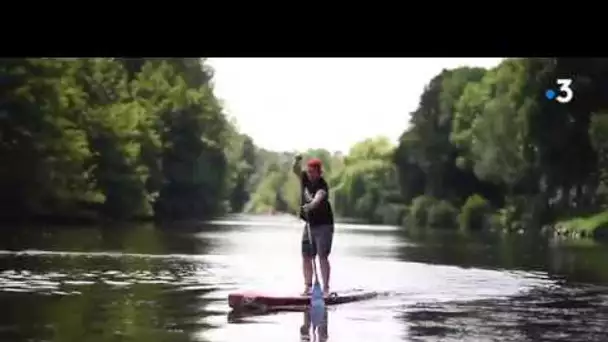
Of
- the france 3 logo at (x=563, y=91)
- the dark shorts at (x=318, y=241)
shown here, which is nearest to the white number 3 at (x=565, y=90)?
the france 3 logo at (x=563, y=91)

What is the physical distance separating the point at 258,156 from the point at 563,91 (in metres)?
1.78

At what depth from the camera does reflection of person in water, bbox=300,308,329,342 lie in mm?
5359

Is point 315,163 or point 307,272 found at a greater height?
point 315,163

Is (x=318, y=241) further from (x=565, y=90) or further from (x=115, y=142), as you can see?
(x=115, y=142)

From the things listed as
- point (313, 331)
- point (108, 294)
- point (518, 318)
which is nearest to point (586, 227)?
point (518, 318)

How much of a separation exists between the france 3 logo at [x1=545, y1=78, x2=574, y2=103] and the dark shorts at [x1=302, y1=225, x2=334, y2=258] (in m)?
1.34

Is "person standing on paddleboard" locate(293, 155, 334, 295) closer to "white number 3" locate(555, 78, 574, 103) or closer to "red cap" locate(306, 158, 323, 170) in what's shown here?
"red cap" locate(306, 158, 323, 170)

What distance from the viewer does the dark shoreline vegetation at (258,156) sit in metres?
6.32

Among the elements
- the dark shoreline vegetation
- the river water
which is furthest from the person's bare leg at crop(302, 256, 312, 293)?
the dark shoreline vegetation

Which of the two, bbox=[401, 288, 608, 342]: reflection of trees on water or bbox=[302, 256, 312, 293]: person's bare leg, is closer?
bbox=[401, 288, 608, 342]: reflection of trees on water

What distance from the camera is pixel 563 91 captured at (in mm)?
5516
